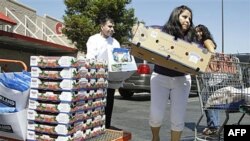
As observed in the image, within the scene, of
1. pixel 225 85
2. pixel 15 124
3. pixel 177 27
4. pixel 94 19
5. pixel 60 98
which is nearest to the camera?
pixel 60 98

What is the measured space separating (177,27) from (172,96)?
840mm

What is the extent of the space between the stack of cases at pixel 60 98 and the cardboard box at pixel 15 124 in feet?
0.18

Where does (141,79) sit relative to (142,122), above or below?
above

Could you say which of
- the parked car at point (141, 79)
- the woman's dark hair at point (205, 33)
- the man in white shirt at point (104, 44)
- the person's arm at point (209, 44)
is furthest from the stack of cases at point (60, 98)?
the parked car at point (141, 79)

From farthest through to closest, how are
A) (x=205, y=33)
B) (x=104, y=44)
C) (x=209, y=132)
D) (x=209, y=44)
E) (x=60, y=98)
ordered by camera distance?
Answer: (x=205, y=33) → (x=209, y=132) → (x=209, y=44) → (x=104, y=44) → (x=60, y=98)

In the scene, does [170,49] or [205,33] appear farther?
[205,33]

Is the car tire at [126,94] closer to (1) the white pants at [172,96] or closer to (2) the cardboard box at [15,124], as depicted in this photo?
(1) the white pants at [172,96]

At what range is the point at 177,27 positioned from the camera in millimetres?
4879

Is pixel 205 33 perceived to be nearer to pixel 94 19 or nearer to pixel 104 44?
pixel 104 44

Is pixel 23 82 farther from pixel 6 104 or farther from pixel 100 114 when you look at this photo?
pixel 100 114

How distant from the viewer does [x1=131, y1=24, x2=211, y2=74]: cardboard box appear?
437 centimetres

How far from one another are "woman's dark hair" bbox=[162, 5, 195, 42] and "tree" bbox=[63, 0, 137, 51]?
58.0ft

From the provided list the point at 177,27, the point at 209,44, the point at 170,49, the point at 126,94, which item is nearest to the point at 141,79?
the point at 126,94

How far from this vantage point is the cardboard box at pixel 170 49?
4.37m
